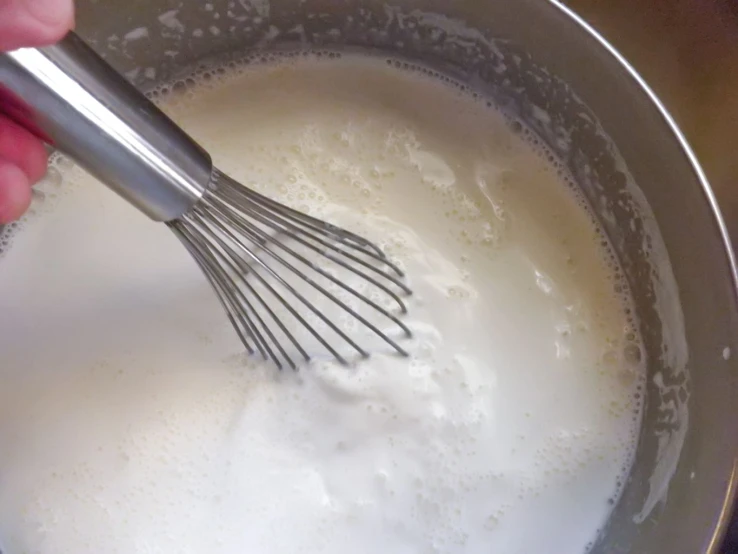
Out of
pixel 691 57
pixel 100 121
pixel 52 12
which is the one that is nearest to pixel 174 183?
pixel 100 121

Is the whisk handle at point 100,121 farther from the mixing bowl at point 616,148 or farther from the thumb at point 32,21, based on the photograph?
the mixing bowl at point 616,148

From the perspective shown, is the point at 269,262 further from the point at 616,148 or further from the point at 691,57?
the point at 691,57

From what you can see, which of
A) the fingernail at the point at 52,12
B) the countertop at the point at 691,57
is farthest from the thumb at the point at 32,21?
the countertop at the point at 691,57

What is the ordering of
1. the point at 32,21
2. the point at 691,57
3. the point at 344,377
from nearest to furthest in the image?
the point at 32,21 → the point at 344,377 → the point at 691,57

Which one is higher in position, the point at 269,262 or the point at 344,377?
the point at 269,262

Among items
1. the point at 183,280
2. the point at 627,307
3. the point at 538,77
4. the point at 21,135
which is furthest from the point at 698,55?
the point at 21,135

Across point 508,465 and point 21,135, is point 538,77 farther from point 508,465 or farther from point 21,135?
point 21,135
